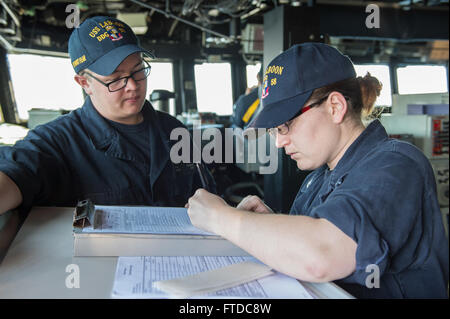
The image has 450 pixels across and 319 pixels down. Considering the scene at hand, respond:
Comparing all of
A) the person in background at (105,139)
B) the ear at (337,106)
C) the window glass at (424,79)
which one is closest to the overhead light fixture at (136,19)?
the window glass at (424,79)

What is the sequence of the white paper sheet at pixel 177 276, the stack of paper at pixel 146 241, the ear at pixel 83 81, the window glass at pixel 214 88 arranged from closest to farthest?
the white paper sheet at pixel 177 276, the stack of paper at pixel 146 241, the ear at pixel 83 81, the window glass at pixel 214 88

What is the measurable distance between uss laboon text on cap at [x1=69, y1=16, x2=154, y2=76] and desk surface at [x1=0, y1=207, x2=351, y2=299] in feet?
2.15

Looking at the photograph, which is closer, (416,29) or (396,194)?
(396,194)

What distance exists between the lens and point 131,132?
66.8 inches

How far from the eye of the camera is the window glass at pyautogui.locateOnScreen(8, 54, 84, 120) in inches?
172

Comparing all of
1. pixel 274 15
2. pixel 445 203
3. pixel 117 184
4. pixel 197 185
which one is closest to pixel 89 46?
pixel 117 184

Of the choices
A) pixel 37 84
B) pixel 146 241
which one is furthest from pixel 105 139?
pixel 37 84

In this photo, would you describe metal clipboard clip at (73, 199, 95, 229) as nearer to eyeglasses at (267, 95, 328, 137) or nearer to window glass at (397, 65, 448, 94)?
eyeglasses at (267, 95, 328, 137)

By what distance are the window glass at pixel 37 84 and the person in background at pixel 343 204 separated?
3831mm

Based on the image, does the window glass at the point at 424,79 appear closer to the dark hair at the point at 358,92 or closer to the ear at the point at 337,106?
the dark hair at the point at 358,92

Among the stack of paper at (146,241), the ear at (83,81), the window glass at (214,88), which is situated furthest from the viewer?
the window glass at (214,88)

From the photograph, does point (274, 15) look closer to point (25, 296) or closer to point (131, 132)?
point (131, 132)

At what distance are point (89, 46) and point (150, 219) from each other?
77 centimetres

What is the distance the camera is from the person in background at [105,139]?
1.51 meters
